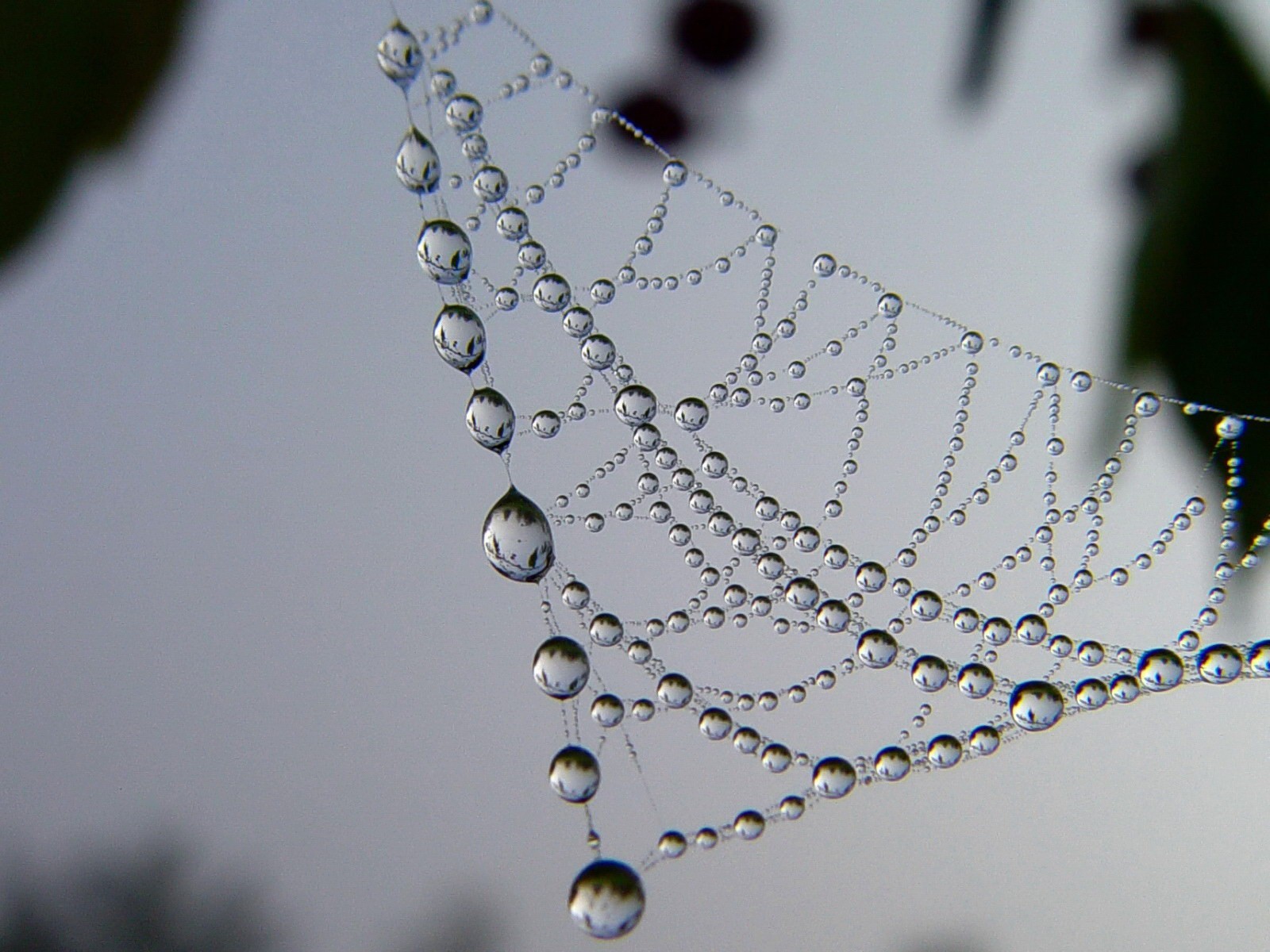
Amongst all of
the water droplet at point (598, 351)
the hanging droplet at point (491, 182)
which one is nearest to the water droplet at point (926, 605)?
the water droplet at point (598, 351)

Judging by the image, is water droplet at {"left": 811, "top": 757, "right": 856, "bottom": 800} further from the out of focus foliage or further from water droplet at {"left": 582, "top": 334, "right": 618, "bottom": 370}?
the out of focus foliage

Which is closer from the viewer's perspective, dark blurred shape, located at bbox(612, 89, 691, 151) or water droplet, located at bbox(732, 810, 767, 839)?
water droplet, located at bbox(732, 810, 767, 839)

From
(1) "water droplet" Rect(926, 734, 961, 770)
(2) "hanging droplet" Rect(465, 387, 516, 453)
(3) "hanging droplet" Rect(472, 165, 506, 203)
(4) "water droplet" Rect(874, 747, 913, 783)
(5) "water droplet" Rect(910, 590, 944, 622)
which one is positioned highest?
(3) "hanging droplet" Rect(472, 165, 506, 203)

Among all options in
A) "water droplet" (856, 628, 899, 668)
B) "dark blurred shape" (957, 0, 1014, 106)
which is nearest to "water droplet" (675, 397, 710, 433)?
"water droplet" (856, 628, 899, 668)

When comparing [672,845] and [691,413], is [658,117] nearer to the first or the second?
[691,413]

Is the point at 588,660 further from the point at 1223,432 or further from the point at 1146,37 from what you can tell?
the point at 1146,37

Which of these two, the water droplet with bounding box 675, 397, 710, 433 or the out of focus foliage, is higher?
the out of focus foliage
